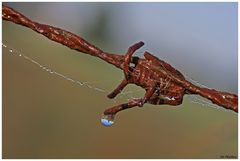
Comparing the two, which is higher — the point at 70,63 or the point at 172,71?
the point at 172,71

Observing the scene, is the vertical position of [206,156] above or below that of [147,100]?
below

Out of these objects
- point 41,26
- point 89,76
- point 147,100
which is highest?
point 41,26

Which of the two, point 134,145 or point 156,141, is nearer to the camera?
point 134,145

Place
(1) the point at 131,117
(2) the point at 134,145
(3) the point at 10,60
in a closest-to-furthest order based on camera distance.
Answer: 1. (2) the point at 134,145
2. (1) the point at 131,117
3. (3) the point at 10,60

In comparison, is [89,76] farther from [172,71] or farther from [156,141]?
[172,71]

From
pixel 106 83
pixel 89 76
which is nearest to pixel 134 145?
pixel 106 83

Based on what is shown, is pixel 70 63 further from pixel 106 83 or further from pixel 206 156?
pixel 206 156

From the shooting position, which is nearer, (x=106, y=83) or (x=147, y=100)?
(x=147, y=100)

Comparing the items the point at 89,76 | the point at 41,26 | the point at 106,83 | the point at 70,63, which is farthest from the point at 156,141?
the point at 41,26

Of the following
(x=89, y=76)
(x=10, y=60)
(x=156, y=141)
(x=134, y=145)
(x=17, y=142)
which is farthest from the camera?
(x=89, y=76)
